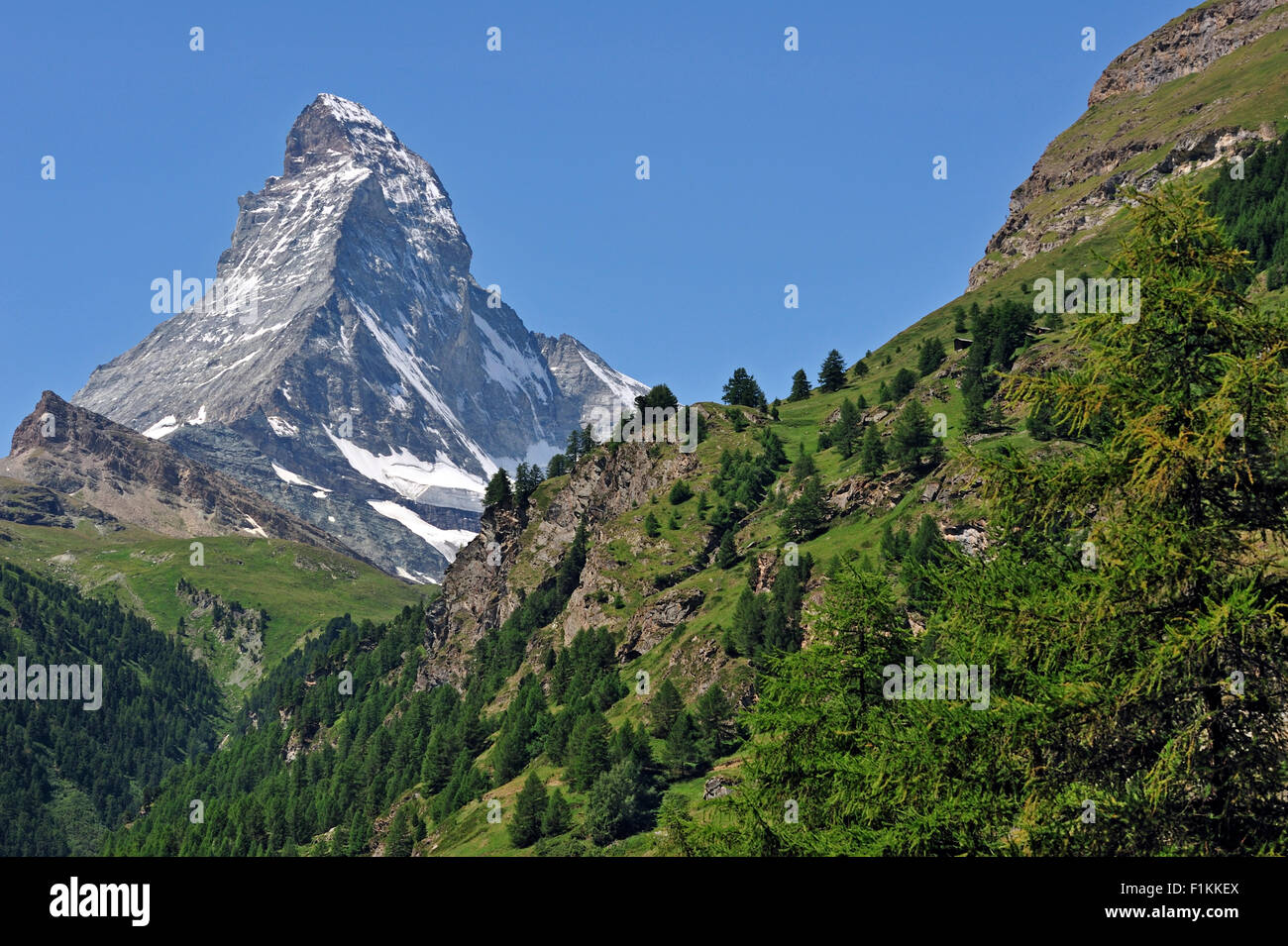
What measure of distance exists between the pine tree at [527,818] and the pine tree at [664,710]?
17.1m

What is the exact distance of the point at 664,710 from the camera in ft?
470

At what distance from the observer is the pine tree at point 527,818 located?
5217 inches

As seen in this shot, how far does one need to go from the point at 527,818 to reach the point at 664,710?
22.6 m

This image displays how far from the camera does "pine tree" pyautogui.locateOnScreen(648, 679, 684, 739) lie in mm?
142875

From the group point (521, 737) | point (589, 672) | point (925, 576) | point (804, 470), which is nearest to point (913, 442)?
point (804, 470)

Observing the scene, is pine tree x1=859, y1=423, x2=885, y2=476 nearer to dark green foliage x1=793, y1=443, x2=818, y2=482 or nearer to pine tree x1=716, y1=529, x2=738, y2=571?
dark green foliage x1=793, y1=443, x2=818, y2=482

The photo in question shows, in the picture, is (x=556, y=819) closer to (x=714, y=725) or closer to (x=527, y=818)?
(x=527, y=818)

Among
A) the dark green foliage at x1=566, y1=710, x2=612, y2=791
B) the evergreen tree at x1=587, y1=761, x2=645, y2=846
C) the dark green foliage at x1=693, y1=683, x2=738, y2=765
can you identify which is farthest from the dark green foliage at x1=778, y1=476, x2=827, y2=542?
the evergreen tree at x1=587, y1=761, x2=645, y2=846

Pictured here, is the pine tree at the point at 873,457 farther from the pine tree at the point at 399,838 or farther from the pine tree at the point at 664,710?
the pine tree at the point at 399,838

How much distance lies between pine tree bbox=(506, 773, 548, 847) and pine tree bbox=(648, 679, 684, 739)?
17110 mm
